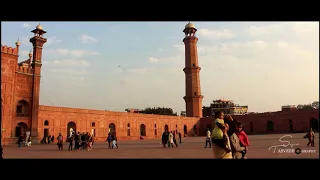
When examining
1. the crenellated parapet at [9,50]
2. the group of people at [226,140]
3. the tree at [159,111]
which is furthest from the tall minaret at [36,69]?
the tree at [159,111]

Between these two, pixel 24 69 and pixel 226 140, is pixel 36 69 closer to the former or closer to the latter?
pixel 24 69

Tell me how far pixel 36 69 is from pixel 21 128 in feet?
18.8

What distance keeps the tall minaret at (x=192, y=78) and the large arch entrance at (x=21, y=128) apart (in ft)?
99.6

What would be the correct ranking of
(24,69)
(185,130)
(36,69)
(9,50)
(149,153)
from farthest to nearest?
(185,130)
(36,69)
(24,69)
(9,50)
(149,153)

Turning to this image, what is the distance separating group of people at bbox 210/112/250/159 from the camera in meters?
4.03

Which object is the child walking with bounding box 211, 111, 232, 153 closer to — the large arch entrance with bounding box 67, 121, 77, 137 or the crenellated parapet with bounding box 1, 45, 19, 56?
the crenellated parapet with bounding box 1, 45, 19, 56

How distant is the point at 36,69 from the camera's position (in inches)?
1059

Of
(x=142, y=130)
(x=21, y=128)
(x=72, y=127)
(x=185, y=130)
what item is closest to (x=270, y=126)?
(x=185, y=130)

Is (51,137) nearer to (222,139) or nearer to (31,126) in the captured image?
(31,126)

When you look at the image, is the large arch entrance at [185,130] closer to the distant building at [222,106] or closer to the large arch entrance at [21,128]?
the large arch entrance at [21,128]
